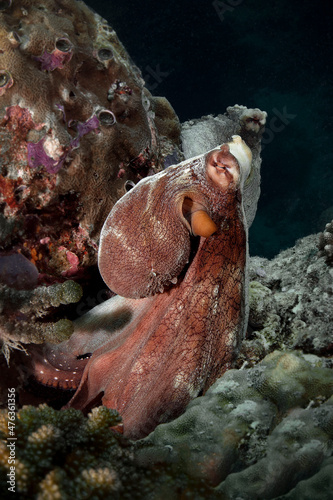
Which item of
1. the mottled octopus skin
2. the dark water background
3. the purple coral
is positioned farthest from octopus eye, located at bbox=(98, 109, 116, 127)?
the dark water background

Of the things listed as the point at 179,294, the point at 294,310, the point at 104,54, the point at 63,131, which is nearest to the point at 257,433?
the point at 179,294

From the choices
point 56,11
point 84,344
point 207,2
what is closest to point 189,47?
point 207,2

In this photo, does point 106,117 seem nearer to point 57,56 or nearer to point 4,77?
point 57,56

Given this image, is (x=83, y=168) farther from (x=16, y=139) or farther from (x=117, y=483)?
(x=117, y=483)

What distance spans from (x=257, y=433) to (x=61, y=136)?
2.35 m

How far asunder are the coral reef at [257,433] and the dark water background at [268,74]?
941 inches

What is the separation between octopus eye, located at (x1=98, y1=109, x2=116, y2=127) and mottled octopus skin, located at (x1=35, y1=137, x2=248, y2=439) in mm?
997

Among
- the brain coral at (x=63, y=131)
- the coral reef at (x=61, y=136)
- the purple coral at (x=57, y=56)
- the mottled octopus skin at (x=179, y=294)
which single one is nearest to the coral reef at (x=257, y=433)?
the mottled octopus skin at (x=179, y=294)

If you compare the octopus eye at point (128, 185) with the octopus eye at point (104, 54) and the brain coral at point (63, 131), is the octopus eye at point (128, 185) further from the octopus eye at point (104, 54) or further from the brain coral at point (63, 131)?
the octopus eye at point (104, 54)

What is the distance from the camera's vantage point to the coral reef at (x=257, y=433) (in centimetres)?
127

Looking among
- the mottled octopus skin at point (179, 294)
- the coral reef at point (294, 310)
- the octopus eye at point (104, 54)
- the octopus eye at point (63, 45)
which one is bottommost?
the coral reef at point (294, 310)

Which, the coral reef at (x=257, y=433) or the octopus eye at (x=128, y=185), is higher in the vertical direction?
the octopus eye at (x=128, y=185)

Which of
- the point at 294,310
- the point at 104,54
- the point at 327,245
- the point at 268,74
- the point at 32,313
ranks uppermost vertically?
the point at 104,54

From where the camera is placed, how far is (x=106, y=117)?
276 cm
